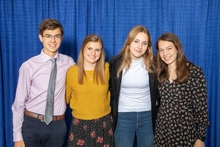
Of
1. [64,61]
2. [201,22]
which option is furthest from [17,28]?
[201,22]

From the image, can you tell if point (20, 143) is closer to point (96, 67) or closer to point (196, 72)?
point (96, 67)

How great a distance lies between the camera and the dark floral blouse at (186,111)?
1.55 m

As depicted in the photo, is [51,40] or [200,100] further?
[51,40]

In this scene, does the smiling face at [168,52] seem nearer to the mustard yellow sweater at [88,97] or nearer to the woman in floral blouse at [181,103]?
the woman in floral blouse at [181,103]

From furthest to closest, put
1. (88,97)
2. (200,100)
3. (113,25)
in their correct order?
(113,25) → (88,97) → (200,100)

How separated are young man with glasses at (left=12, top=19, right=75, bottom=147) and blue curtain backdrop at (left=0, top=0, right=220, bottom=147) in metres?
0.74

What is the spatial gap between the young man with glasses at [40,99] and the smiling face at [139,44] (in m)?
0.59

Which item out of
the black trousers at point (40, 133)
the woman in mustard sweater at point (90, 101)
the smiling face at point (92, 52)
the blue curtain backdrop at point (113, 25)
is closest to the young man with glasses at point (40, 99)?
the black trousers at point (40, 133)

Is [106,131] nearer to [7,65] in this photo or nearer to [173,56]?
[173,56]

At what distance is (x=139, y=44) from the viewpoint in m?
1.68

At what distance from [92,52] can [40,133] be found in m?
0.73

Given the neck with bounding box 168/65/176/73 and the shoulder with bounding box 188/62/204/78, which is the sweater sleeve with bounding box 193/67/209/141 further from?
the neck with bounding box 168/65/176/73

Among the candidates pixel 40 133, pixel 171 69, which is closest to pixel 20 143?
pixel 40 133

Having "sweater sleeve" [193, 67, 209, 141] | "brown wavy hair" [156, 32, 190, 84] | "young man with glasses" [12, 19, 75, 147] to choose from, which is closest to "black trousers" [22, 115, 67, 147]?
"young man with glasses" [12, 19, 75, 147]
